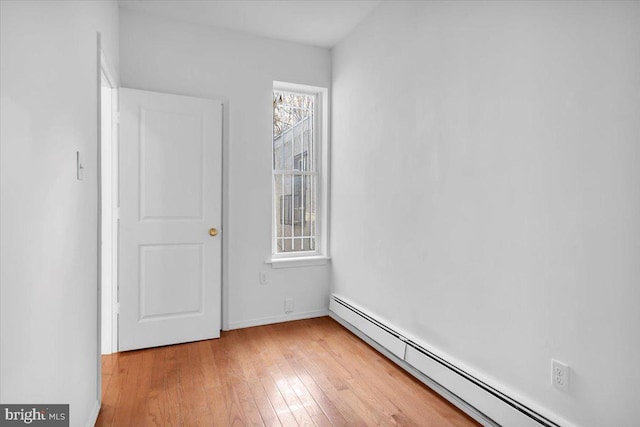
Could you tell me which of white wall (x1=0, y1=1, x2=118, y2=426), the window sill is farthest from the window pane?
white wall (x1=0, y1=1, x2=118, y2=426)

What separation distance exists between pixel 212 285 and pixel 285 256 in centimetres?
80

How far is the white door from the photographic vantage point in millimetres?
2820

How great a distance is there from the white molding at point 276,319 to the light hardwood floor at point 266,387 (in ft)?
0.77

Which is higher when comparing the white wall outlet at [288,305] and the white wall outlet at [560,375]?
the white wall outlet at [560,375]

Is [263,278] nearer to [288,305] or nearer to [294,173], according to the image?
[288,305]

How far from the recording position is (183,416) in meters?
1.97

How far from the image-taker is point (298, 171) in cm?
362

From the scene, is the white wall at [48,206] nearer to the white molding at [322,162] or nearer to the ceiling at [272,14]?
the ceiling at [272,14]

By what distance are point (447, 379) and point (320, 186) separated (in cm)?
215

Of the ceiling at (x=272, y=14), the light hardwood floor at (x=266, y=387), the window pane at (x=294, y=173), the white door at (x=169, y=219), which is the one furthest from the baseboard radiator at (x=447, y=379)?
the ceiling at (x=272, y=14)

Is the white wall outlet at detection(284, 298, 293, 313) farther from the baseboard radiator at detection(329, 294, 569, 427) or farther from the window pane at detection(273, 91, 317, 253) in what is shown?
the baseboard radiator at detection(329, 294, 569, 427)

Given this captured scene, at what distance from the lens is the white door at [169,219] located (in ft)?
9.25

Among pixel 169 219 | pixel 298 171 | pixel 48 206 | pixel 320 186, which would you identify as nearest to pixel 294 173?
pixel 298 171

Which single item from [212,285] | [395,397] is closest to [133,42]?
[212,285]
